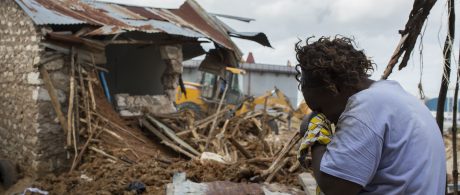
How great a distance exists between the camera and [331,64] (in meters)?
1.76

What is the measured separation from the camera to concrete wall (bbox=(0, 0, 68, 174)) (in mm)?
7895

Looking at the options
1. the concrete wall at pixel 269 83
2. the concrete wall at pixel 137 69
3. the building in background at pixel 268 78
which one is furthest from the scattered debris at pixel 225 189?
the concrete wall at pixel 269 83

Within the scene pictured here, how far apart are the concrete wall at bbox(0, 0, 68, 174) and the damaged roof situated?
404mm

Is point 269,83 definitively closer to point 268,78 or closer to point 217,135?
point 268,78

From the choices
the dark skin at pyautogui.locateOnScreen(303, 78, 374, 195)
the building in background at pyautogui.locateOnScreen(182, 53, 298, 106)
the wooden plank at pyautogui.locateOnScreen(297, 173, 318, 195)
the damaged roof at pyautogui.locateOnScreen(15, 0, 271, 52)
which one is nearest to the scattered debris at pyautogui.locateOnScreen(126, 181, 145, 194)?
the wooden plank at pyautogui.locateOnScreen(297, 173, 318, 195)

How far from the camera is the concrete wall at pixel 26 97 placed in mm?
7895

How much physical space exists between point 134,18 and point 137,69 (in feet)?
9.80

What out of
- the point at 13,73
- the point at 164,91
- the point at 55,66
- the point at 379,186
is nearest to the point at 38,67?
the point at 55,66

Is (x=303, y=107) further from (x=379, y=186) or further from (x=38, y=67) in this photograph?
(x=379, y=186)

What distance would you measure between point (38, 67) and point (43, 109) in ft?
2.24

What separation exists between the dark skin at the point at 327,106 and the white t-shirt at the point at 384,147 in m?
0.05

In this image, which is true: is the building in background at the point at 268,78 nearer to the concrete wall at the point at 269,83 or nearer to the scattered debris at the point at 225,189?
the concrete wall at the point at 269,83

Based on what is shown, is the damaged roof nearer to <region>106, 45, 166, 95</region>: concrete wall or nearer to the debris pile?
the debris pile

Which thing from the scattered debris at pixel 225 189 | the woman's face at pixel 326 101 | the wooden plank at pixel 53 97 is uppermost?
the woman's face at pixel 326 101
